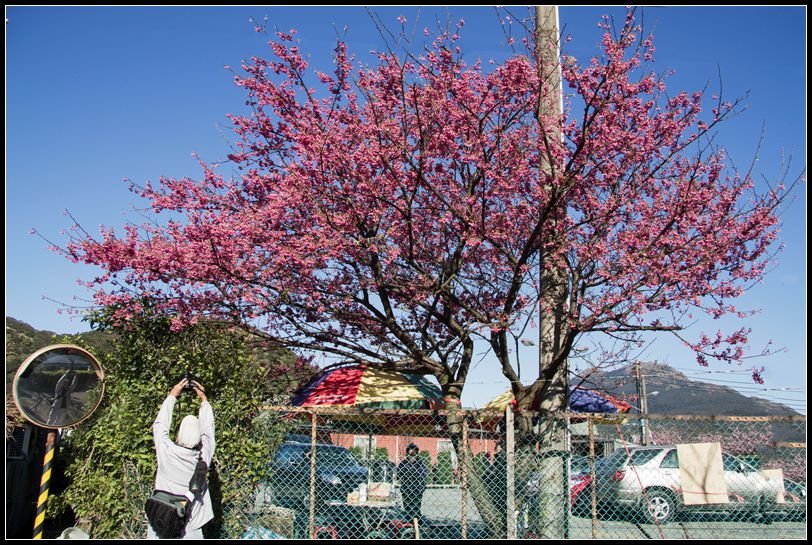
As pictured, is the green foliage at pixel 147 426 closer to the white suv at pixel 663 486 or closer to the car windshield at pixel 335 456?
the car windshield at pixel 335 456

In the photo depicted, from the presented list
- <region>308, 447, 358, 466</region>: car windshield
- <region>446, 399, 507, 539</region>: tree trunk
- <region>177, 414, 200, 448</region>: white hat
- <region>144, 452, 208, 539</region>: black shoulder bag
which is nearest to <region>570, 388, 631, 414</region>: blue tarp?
<region>308, 447, 358, 466</region>: car windshield

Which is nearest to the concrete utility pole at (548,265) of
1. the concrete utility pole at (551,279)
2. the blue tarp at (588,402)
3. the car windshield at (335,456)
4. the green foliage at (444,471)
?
the concrete utility pole at (551,279)

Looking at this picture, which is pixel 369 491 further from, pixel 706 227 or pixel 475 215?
pixel 706 227

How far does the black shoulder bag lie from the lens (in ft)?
19.0

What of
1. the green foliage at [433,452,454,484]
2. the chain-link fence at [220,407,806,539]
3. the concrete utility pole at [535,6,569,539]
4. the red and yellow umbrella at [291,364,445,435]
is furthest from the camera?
the green foliage at [433,452,454,484]

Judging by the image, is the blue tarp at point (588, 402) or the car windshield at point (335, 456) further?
the blue tarp at point (588, 402)

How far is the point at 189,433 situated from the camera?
6.17 metres

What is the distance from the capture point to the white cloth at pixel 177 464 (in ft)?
19.7

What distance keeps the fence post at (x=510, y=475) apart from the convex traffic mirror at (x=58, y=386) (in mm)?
3721

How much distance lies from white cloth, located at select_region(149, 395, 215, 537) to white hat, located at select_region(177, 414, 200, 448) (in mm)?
46

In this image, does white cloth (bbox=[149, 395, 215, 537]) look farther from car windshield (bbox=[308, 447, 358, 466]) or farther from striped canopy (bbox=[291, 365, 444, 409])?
car windshield (bbox=[308, 447, 358, 466])

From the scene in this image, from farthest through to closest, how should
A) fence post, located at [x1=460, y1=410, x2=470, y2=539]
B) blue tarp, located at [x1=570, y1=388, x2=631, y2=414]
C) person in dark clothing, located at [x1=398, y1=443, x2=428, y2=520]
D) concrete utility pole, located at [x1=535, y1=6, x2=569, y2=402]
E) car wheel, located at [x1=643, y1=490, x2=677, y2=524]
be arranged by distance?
blue tarp, located at [x1=570, y1=388, x2=631, y2=414], car wheel, located at [x1=643, y1=490, x2=677, y2=524], person in dark clothing, located at [x1=398, y1=443, x2=428, y2=520], concrete utility pole, located at [x1=535, y1=6, x2=569, y2=402], fence post, located at [x1=460, y1=410, x2=470, y2=539]

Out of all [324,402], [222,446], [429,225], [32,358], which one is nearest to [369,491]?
[324,402]

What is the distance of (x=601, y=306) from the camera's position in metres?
7.47
